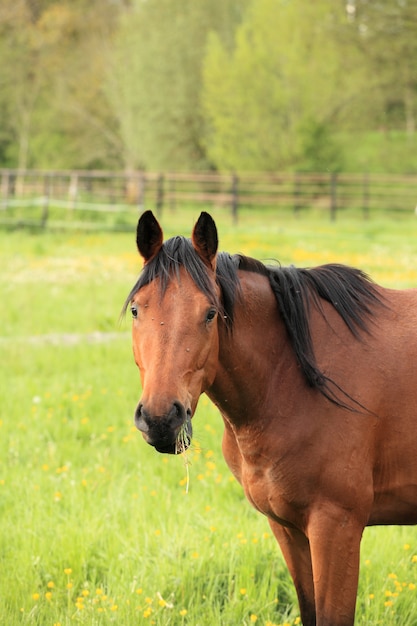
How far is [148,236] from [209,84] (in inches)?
1396

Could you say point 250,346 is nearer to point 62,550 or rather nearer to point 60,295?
point 62,550

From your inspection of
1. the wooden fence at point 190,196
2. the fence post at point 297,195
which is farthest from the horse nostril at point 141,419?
the fence post at point 297,195

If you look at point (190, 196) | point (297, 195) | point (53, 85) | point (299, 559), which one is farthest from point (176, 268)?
point (53, 85)

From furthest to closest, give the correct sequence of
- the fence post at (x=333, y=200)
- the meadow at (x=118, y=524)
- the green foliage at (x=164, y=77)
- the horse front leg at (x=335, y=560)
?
the green foliage at (x=164, y=77) → the fence post at (x=333, y=200) → the meadow at (x=118, y=524) → the horse front leg at (x=335, y=560)

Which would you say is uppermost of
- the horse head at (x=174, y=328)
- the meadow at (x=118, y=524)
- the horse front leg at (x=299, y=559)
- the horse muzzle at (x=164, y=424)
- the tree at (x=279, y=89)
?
the tree at (x=279, y=89)

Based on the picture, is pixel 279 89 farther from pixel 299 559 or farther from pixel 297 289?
pixel 299 559

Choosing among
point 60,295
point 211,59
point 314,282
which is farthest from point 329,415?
point 211,59

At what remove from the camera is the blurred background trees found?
107ft

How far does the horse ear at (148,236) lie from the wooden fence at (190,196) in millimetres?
18886

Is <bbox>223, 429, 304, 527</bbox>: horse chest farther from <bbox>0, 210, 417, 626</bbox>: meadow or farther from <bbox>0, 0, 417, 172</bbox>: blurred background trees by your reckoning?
<bbox>0, 0, 417, 172</bbox>: blurred background trees

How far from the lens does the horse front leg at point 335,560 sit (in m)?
2.95

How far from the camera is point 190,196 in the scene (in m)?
28.8

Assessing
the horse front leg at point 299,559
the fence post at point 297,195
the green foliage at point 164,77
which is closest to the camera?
the horse front leg at point 299,559

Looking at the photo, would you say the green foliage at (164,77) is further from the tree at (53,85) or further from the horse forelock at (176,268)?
the horse forelock at (176,268)
